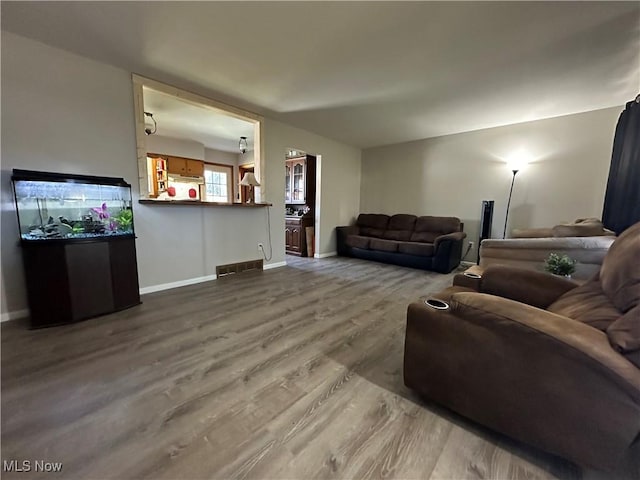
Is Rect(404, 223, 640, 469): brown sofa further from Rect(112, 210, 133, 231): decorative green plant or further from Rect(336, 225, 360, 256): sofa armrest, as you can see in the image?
Rect(336, 225, 360, 256): sofa armrest

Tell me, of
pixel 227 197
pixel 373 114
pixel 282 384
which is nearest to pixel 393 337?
pixel 282 384

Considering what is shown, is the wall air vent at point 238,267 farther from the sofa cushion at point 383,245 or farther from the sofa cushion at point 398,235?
the sofa cushion at point 398,235

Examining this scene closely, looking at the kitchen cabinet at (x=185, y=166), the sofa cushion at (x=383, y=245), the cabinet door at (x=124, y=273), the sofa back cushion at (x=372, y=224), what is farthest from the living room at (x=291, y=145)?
the kitchen cabinet at (x=185, y=166)

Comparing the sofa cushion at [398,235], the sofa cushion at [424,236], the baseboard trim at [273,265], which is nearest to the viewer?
the baseboard trim at [273,265]

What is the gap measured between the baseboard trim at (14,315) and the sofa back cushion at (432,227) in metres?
5.48

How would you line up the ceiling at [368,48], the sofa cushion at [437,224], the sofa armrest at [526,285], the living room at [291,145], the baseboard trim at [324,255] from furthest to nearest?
the baseboard trim at [324,255] < the sofa cushion at [437,224] < the ceiling at [368,48] < the sofa armrest at [526,285] < the living room at [291,145]

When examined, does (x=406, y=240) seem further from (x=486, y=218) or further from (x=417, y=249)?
(x=486, y=218)

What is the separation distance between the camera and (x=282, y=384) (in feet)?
5.20

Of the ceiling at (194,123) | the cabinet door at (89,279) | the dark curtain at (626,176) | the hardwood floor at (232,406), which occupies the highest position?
the ceiling at (194,123)

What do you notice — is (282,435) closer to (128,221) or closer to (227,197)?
(128,221)

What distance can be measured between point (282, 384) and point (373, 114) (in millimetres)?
3841

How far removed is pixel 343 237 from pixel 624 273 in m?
4.67

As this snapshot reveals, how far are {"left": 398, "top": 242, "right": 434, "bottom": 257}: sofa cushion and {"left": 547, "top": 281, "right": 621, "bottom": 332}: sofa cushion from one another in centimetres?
297

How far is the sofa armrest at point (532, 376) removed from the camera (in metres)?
0.91
